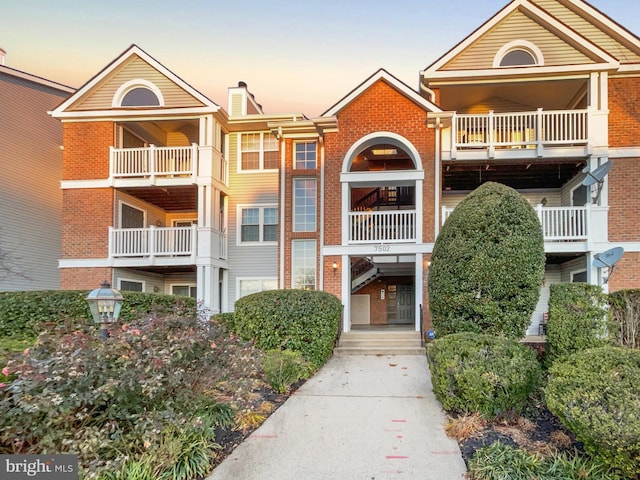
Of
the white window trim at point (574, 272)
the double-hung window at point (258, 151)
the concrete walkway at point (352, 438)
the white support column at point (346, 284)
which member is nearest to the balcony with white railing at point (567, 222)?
the white window trim at point (574, 272)

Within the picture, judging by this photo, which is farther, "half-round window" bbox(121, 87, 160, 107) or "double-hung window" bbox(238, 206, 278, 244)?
"double-hung window" bbox(238, 206, 278, 244)

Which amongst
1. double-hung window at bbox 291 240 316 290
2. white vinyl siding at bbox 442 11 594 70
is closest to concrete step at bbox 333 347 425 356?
double-hung window at bbox 291 240 316 290

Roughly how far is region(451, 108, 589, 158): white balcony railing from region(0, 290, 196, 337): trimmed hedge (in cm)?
982

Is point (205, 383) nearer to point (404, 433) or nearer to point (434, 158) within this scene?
point (404, 433)

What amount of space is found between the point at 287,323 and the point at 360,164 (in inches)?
350

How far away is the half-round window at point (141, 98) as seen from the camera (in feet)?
52.3

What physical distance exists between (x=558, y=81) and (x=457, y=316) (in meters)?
10.1

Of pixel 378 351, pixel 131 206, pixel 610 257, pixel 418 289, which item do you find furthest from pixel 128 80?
pixel 610 257

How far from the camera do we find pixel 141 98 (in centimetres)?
1599

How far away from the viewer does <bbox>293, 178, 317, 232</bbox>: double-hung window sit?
15.9 metres

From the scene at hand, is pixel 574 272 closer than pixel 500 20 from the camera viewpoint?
No

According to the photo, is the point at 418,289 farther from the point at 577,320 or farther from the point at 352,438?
the point at 352,438

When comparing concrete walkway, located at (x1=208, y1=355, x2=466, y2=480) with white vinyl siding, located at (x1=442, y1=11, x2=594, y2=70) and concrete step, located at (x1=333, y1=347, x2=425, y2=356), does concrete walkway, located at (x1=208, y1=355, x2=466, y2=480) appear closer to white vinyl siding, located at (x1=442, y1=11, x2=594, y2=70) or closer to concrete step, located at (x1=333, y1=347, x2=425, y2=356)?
concrete step, located at (x1=333, y1=347, x2=425, y2=356)

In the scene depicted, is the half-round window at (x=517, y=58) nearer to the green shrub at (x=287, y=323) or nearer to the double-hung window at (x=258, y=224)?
the double-hung window at (x=258, y=224)
